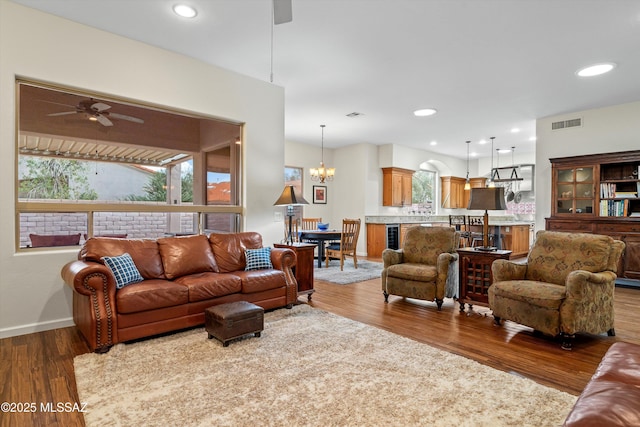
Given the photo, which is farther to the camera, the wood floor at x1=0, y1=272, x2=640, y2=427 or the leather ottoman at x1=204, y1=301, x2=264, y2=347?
the leather ottoman at x1=204, y1=301, x2=264, y2=347

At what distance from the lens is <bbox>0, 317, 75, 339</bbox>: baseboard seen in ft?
10.0

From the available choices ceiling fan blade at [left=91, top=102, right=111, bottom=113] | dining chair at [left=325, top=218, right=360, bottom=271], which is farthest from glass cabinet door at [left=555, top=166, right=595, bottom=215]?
ceiling fan blade at [left=91, top=102, right=111, bottom=113]

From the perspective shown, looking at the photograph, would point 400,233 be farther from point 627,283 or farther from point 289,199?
point 289,199

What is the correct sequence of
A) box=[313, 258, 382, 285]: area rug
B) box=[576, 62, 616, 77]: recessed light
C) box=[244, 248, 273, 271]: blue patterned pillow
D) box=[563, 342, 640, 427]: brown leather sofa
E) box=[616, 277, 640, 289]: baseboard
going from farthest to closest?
box=[313, 258, 382, 285]: area rug < box=[616, 277, 640, 289]: baseboard < box=[576, 62, 616, 77]: recessed light < box=[244, 248, 273, 271]: blue patterned pillow < box=[563, 342, 640, 427]: brown leather sofa

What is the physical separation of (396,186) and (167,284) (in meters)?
6.81

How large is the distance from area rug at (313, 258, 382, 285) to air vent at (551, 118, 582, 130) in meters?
4.05

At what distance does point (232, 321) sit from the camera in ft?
9.18

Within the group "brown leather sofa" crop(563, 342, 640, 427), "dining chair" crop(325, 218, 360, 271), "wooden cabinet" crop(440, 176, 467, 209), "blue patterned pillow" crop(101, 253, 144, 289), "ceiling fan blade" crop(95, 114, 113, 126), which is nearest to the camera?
"brown leather sofa" crop(563, 342, 640, 427)

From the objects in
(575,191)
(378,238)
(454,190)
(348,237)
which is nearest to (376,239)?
(378,238)

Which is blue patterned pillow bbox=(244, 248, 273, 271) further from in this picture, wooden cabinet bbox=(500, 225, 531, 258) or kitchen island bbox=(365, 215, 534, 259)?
wooden cabinet bbox=(500, 225, 531, 258)

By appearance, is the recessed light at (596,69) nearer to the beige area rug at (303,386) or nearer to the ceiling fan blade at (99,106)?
the beige area rug at (303,386)

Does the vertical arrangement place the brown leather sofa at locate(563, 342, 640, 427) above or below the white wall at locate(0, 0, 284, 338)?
below

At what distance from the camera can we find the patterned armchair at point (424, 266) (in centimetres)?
394

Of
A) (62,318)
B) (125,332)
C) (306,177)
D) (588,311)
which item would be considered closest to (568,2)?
(588,311)
